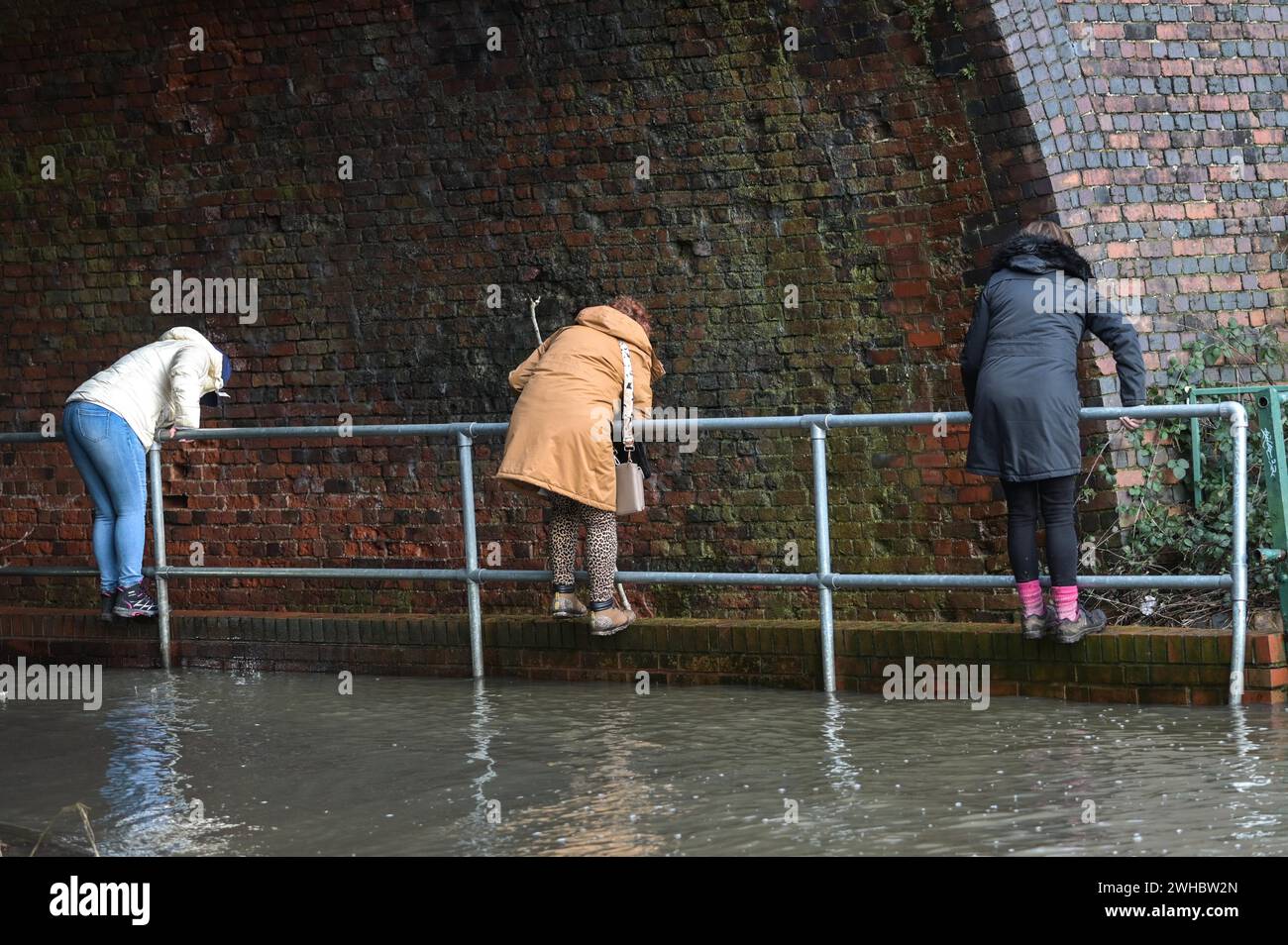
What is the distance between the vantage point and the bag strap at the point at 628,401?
816 centimetres

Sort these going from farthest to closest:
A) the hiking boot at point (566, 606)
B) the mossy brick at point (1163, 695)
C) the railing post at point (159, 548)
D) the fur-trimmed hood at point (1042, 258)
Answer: the railing post at point (159, 548), the hiking boot at point (566, 606), the fur-trimmed hood at point (1042, 258), the mossy brick at point (1163, 695)

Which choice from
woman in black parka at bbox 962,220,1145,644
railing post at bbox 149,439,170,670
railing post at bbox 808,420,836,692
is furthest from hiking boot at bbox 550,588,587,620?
railing post at bbox 149,439,170,670

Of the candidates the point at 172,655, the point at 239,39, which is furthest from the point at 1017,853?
the point at 239,39

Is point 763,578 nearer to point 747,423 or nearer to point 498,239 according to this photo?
point 747,423

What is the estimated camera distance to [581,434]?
26.3 ft

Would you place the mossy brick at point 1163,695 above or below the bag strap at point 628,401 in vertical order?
below

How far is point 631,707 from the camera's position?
763cm

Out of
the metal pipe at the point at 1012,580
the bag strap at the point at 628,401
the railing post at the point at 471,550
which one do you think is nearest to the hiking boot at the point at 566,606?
the railing post at the point at 471,550

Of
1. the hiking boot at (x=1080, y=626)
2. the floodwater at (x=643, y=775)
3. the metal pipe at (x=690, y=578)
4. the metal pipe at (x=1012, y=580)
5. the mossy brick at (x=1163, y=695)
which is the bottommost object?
the floodwater at (x=643, y=775)

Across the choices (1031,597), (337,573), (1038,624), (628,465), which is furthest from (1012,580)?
(337,573)

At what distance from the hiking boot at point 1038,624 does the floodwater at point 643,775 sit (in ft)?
0.92

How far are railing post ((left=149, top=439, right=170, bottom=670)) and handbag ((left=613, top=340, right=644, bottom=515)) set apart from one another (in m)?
2.57

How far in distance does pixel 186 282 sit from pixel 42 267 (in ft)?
3.71

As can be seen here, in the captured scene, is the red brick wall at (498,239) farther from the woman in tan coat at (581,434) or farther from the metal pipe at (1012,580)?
the metal pipe at (1012,580)
